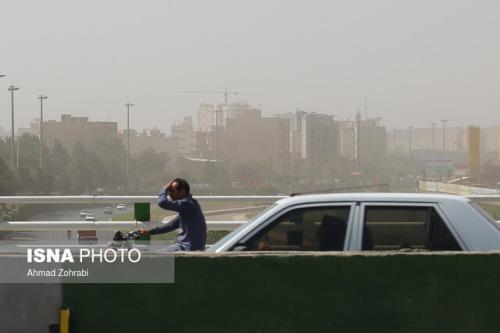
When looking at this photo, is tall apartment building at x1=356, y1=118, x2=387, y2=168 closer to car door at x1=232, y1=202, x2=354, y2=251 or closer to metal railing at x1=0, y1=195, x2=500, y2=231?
metal railing at x1=0, y1=195, x2=500, y2=231

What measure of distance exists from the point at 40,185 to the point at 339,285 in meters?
73.1

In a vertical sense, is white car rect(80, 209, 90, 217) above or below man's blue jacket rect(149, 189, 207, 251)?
below

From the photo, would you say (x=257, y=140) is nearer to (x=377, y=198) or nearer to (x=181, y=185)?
(x=181, y=185)

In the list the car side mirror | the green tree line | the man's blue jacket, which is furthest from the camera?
the green tree line

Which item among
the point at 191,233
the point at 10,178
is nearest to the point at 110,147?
the point at 10,178

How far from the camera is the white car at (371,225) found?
6691mm

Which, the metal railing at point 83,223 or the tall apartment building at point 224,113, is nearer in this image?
the metal railing at point 83,223

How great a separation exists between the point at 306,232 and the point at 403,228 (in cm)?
70

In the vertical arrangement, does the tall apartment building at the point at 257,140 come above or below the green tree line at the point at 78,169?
above

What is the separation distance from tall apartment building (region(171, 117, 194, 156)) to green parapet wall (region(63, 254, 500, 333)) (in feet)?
337

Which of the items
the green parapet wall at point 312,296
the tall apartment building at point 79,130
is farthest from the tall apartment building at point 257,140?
the green parapet wall at point 312,296

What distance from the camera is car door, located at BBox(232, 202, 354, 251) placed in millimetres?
6797

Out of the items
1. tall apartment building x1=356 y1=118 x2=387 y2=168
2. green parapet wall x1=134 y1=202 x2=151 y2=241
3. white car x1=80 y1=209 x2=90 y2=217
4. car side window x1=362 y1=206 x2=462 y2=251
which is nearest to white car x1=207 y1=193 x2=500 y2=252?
car side window x1=362 y1=206 x2=462 y2=251

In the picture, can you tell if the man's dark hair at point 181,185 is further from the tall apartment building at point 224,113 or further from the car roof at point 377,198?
the tall apartment building at point 224,113
